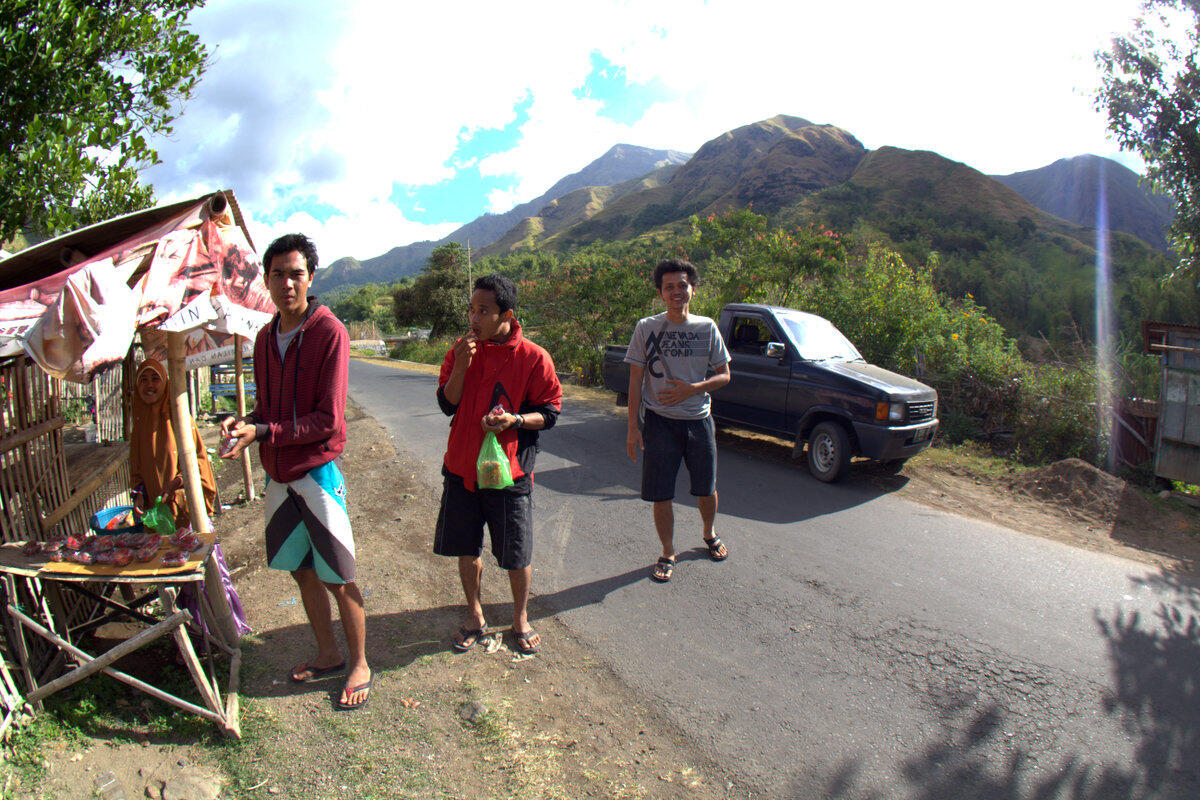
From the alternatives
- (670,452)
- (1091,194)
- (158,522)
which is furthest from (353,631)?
(1091,194)

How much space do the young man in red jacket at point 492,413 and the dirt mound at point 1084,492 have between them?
5764 millimetres

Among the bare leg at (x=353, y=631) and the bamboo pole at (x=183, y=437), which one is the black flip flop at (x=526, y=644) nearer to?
the bare leg at (x=353, y=631)

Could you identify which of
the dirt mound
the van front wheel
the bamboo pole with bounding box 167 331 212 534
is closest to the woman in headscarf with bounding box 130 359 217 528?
the bamboo pole with bounding box 167 331 212 534

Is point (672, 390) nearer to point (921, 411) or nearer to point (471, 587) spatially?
point (471, 587)

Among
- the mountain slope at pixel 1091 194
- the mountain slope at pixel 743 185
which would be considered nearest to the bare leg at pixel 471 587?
the mountain slope at pixel 743 185

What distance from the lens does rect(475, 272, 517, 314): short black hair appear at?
317 cm

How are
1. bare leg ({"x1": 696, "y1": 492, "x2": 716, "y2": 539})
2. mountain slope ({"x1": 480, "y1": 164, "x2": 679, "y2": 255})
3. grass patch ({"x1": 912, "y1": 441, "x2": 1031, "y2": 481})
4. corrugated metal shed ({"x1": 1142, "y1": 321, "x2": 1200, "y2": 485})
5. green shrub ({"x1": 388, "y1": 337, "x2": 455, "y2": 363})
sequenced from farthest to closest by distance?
mountain slope ({"x1": 480, "y1": 164, "x2": 679, "y2": 255}) < green shrub ({"x1": 388, "y1": 337, "x2": 455, "y2": 363}) < grass patch ({"x1": 912, "y1": 441, "x2": 1031, "y2": 481}) < corrugated metal shed ({"x1": 1142, "y1": 321, "x2": 1200, "y2": 485}) < bare leg ({"x1": 696, "y1": 492, "x2": 716, "y2": 539})

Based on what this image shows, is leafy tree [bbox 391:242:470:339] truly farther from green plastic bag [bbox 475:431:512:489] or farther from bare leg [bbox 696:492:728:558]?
green plastic bag [bbox 475:431:512:489]

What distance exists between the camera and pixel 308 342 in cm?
295

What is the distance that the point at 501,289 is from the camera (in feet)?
10.5

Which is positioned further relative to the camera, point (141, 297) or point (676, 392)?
point (676, 392)

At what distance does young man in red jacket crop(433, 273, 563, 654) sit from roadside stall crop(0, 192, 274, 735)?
122 cm

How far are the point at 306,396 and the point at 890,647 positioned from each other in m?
3.41

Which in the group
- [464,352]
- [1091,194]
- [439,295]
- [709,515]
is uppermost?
[1091,194]
